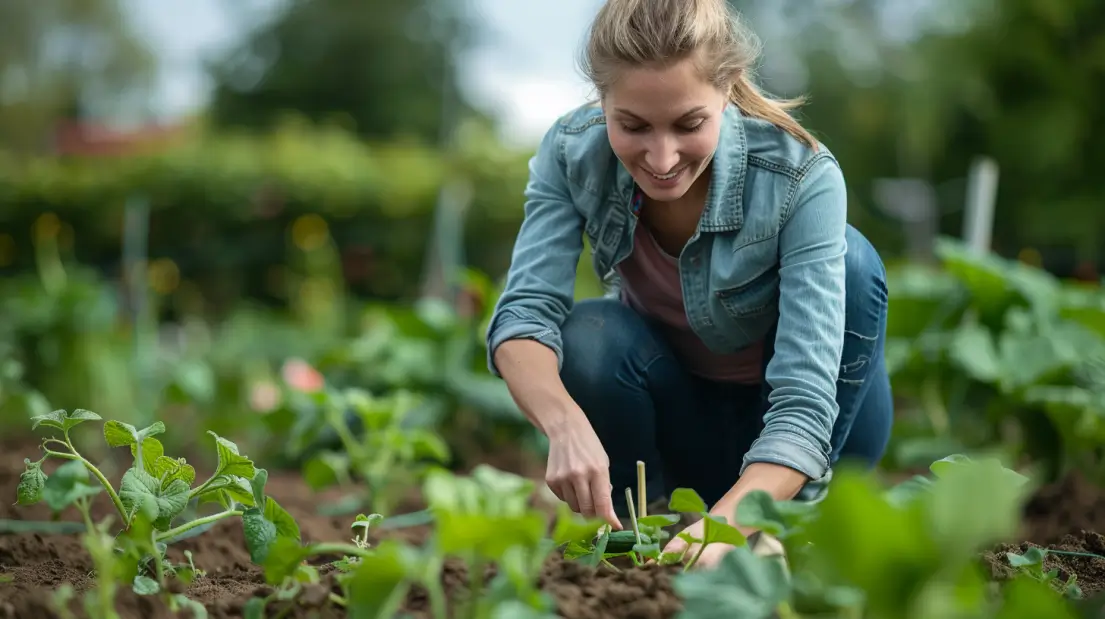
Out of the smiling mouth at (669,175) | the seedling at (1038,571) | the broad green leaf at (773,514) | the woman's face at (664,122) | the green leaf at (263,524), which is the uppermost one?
the woman's face at (664,122)

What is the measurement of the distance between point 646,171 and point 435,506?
724mm

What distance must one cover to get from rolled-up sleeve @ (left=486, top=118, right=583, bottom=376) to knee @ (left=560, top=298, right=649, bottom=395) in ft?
0.13

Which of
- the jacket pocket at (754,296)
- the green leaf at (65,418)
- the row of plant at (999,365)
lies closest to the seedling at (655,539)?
the jacket pocket at (754,296)

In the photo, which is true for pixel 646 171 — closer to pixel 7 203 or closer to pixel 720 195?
pixel 720 195

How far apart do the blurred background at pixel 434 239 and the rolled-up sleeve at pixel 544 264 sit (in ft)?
1.59

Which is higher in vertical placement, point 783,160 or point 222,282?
point 783,160

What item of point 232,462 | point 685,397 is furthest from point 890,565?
point 685,397

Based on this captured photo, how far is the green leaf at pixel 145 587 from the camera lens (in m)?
1.17

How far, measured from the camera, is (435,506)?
0.87 m

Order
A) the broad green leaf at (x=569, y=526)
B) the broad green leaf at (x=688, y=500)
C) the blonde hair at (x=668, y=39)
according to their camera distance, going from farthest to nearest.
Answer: the blonde hair at (x=668, y=39), the broad green leaf at (x=688, y=500), the broad green leaf at (x=569, y=526)

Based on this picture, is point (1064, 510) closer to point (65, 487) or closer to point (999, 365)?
point (999, 365)

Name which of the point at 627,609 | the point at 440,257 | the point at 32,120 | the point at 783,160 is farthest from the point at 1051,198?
the point at 32,120

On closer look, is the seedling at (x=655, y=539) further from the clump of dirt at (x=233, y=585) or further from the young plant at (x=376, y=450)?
the young plant at (x=376, y=450)

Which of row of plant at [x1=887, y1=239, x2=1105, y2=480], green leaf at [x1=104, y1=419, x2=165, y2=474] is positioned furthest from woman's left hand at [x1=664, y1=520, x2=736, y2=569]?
row of plant at [x1=887, y1=239, x2=1105, y2=480]
